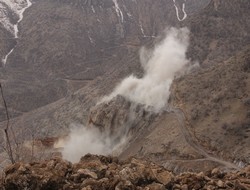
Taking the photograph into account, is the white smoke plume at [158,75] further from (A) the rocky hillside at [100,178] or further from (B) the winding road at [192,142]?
(A) the rocky hillside at [100,178]

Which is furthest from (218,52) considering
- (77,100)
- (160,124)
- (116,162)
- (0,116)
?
(116,162)

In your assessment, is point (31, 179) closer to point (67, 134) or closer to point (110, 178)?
point (110, 178)

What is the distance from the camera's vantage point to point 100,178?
2231cm

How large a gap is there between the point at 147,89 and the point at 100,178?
2886 inches

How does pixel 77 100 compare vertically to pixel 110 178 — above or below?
above

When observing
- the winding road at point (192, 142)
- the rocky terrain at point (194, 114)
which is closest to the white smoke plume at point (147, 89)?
the rocky terrain at point (194, 114)

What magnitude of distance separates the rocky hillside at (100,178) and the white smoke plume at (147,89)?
56828 mm

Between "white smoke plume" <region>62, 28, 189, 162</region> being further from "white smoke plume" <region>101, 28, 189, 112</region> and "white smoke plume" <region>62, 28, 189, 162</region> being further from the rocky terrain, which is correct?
the rocky terrain

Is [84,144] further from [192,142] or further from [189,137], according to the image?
[192,142]

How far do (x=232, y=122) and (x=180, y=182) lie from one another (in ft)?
166

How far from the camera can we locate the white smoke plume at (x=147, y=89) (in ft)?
283

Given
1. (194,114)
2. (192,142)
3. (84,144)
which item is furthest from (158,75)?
(192,142)

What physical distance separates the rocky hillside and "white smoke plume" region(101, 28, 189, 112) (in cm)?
6227

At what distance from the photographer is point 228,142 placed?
6812 cm
